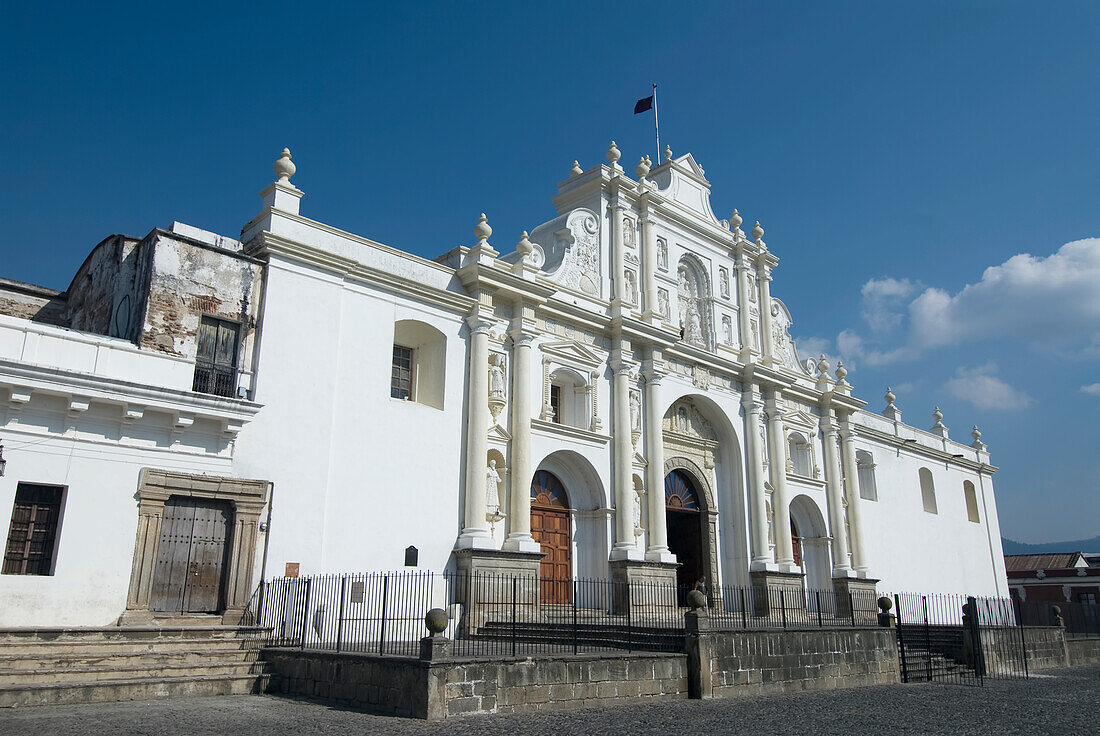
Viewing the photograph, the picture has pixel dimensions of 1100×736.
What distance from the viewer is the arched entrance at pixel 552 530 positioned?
19.3 m

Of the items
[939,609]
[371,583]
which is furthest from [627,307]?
[939,609]

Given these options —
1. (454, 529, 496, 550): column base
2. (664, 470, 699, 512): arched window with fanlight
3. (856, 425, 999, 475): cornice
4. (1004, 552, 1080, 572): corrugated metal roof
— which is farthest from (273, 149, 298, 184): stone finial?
(1004, 552, 1080, 572): corrugated metal roof

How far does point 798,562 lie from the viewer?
Answer: 87.1 feet

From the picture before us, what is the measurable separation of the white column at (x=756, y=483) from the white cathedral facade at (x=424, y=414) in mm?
82

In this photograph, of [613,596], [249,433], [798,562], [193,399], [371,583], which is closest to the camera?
[193,399]

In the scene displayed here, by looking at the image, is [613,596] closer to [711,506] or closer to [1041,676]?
[711,506]

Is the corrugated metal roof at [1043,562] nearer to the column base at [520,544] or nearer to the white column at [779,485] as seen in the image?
the white column at [779,485]

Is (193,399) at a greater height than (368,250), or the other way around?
(368,250)

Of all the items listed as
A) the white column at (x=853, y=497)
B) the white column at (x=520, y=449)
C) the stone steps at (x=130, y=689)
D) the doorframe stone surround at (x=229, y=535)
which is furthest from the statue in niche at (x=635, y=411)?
the stone steps at (x=130, y=689)

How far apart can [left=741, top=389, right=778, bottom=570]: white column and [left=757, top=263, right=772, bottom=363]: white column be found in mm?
1656

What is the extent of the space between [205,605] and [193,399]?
319 cm

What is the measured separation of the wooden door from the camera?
512 inches

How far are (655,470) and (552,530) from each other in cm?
307

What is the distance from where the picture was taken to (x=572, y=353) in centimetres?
2012
